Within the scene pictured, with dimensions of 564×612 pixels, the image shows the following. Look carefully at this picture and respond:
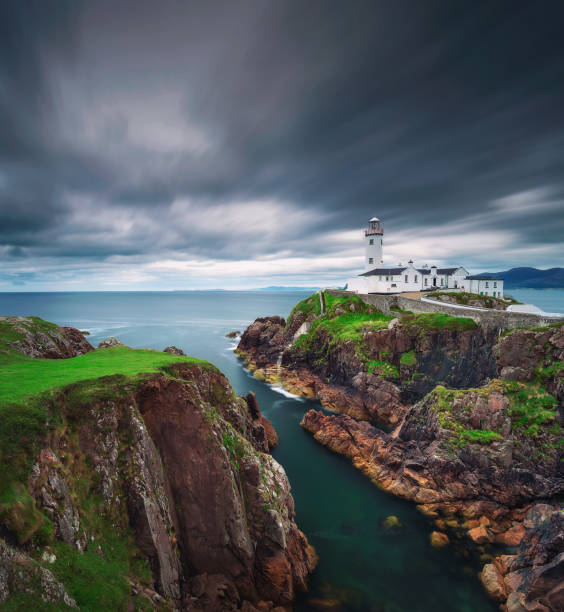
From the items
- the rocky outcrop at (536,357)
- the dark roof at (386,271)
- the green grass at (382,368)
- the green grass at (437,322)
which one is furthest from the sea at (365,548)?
the dark roof at (386,271)

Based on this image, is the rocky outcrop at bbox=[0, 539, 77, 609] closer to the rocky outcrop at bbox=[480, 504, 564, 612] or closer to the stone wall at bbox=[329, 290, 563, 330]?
the rocky outcrop at bbox=[480, 504, 564, 612]

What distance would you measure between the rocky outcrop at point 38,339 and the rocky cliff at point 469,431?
24.8 m

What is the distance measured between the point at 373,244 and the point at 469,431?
5689cm

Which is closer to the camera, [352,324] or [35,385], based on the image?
[35,385]

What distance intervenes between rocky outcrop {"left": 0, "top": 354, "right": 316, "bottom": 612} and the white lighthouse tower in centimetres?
6540

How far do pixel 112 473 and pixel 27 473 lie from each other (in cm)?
310

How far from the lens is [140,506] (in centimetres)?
1123

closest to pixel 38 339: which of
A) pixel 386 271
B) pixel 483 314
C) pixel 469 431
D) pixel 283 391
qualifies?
pixel 283 391

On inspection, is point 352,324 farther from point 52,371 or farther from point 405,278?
point 52,371

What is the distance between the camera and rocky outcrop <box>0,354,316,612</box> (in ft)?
27.0

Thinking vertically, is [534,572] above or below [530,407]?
below

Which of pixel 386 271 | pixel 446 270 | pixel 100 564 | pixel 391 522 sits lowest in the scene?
pixel 391 522

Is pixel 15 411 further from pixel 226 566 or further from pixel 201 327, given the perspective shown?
pixel 201 327

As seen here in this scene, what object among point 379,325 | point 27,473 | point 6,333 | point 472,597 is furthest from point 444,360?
point 6,333
